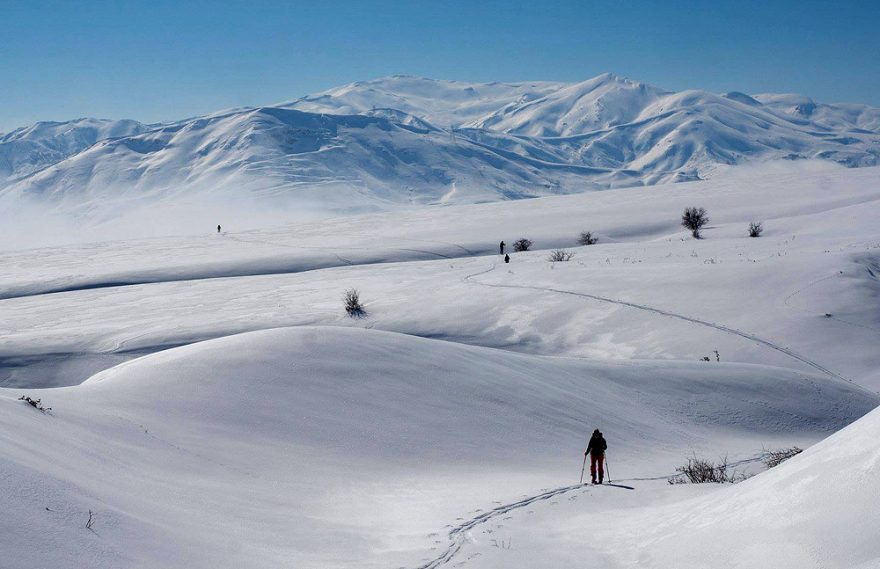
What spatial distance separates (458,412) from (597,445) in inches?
169

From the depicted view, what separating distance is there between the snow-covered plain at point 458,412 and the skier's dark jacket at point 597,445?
765mm

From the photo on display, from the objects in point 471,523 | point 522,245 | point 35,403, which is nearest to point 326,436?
point 471,523

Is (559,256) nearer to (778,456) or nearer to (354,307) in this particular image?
(354,307)

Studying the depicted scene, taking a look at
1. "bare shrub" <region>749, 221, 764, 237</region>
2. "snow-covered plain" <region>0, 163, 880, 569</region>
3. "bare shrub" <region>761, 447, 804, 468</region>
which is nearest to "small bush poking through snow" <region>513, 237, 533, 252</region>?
"snow-covered plain" <region>0, 163, 880, 569</region>

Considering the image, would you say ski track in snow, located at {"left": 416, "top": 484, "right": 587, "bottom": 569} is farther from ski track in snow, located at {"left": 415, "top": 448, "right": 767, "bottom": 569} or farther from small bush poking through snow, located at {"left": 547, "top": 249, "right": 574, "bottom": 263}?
small bush poking through snow, located at {"left": 547, "top": 249, "right": 574, "bottom": 263}

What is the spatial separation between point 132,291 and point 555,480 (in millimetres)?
36383

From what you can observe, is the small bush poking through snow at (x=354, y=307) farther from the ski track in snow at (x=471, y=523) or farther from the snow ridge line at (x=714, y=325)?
the ski track in snow at (x=471, y=523)

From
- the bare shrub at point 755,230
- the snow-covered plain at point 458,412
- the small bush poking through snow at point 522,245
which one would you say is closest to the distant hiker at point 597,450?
the snow-covered plain at point 458,412

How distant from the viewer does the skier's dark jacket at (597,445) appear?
1288 cm

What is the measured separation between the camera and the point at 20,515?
689 centimetres

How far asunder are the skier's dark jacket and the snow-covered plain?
2.51ft

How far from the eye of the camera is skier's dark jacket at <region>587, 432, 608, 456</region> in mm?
12875

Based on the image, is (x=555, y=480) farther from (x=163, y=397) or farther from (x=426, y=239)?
(x=426, y=239)

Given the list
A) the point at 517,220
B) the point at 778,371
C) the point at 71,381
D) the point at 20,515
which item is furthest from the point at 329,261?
the point at 20,515
